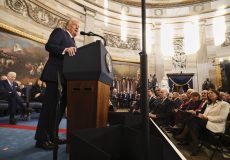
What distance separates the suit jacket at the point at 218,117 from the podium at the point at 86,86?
217cm

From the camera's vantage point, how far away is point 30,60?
872 centimetres

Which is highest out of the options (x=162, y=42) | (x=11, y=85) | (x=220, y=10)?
(x=220, y=10)

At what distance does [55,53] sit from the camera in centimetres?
219

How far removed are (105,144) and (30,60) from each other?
8066 millimetres

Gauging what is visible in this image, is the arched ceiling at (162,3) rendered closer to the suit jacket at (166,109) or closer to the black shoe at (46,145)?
the suit jacket at (166,109)

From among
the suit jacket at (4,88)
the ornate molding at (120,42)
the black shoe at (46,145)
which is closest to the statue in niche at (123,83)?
the ornate molding at (120,42)

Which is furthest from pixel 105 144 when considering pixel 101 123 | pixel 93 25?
pixel 93 25

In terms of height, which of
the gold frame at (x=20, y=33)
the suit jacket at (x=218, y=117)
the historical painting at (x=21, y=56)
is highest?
the gold frame at (x=20, y=33)

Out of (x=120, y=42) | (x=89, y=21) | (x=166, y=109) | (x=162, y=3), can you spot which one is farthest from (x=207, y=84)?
(x=166, y=109)

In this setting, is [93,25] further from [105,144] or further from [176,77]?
[105,144]

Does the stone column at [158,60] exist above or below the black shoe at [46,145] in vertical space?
above

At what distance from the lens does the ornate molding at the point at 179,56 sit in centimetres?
1438

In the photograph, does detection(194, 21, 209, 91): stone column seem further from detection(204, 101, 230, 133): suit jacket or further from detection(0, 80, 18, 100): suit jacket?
detection(0, 80, 18, 100): suit jacket

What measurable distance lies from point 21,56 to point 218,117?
25.3 feet
